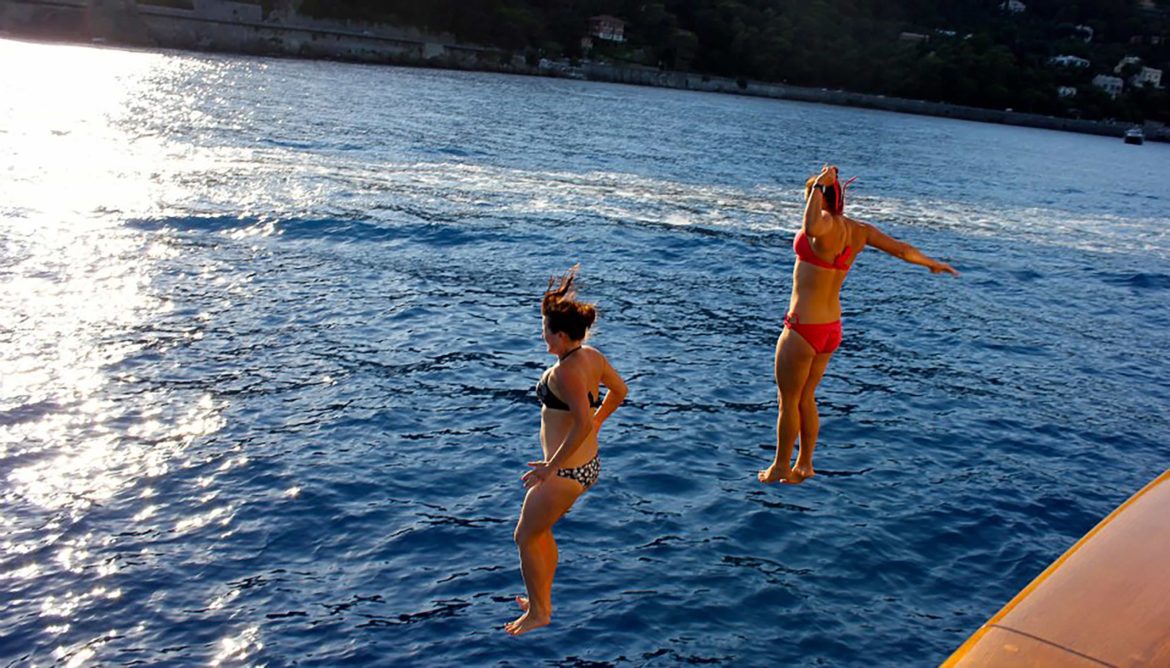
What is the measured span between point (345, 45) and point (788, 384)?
505 feet

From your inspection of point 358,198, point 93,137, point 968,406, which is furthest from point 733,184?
point 968,406

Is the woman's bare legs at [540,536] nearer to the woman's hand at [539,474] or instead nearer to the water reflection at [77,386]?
the woman's hand at [539,474]

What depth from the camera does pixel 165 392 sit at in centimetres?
2062

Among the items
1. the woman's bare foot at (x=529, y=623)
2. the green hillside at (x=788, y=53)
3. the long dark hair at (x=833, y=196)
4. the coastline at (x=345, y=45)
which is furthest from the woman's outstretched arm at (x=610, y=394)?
the green hillside at (x=788, y=53)

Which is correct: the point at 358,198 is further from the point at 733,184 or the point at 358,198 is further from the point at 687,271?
the point at 733,184

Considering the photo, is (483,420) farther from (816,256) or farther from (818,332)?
(816,256)

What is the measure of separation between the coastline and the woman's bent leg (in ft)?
482

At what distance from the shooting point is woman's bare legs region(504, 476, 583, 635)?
8742 mm

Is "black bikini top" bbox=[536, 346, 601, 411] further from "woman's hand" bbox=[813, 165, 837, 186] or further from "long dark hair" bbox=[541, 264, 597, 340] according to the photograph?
"woman's hand" bbox=[813, 165, 837, 186]

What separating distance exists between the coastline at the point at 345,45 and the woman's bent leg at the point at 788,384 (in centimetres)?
14681

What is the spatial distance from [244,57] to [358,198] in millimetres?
108252

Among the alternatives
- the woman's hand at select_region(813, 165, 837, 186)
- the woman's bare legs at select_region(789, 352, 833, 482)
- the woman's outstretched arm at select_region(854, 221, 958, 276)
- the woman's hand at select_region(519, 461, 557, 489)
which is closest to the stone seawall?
the woman's bare legs at select_region(789, 352, 833, 482)

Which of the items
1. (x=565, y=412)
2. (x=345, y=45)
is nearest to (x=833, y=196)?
(x=565, y=412)

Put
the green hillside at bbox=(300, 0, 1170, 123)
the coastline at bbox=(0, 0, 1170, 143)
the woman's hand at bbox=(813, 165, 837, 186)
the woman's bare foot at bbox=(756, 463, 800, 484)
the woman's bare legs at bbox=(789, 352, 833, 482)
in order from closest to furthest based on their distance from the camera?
the woman's hand at bbox=(813, 165, 837, 186) < the woman's bare legs at bbox=(789, 352, 833, 482) < the woman's bare foot at bbox=(756, 463, 800, 484) < the coastline at bbox=(0, 0, 1170, 143) < the green hillside at bbox=(300, 0, 1170, 123)
